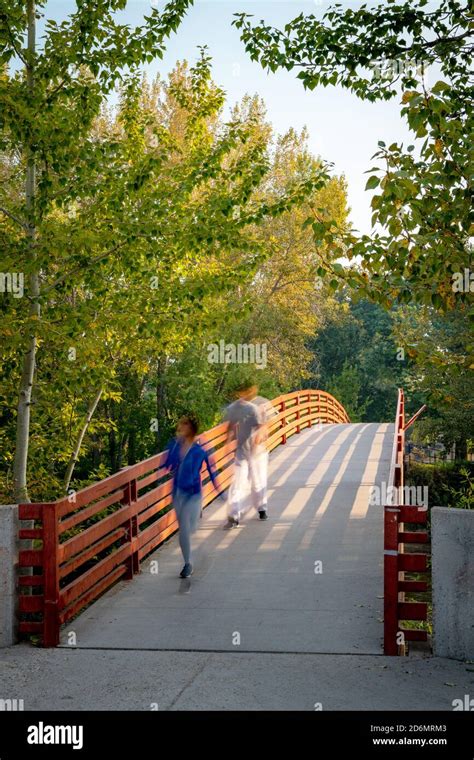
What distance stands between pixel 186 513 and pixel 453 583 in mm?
3269

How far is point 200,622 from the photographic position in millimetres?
7559

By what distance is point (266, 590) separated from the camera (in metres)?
8.55

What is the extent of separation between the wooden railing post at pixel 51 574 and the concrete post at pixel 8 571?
25 centimetres

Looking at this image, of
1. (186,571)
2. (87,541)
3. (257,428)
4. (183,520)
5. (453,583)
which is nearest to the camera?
(453,583)

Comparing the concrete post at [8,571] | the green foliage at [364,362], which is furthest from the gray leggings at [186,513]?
the green foliage at [364,362]

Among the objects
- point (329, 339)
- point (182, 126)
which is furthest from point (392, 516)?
point (329, 339)

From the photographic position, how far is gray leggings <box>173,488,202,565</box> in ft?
28.8

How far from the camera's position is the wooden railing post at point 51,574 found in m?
6.89

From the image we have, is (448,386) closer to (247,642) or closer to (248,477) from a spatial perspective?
(248,477)

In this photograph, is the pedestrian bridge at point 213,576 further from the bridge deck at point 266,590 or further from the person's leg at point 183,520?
the person's leg at point 183,520

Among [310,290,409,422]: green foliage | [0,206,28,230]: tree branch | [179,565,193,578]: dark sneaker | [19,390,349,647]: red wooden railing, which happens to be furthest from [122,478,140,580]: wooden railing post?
[310,290,409,422]: green foliage

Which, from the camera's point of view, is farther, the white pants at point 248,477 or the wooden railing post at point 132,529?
the white pants at point 248,477

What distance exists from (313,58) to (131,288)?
4248 millimetres

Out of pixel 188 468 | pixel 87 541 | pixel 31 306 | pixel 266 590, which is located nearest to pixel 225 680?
pixel 87 541
